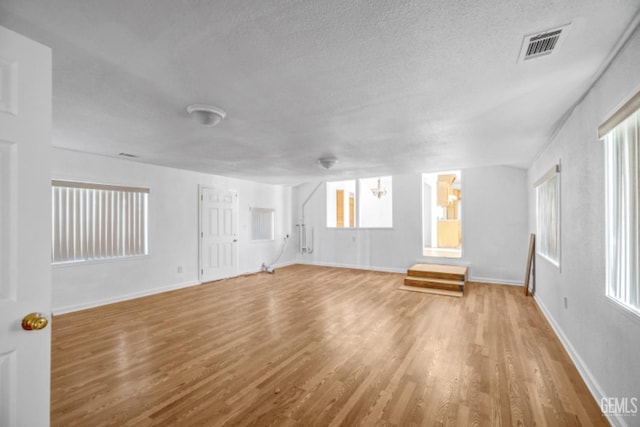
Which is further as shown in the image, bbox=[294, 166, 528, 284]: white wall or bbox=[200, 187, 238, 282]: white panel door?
bbox=[200, 187, 238, 282]: white panel door

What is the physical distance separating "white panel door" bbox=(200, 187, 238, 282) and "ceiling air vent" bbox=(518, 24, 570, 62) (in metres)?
5.90

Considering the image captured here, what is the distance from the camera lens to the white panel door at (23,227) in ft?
3.65

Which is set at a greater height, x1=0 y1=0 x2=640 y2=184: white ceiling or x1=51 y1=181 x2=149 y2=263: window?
x1=0 y1=0 x2=640 y2=184: white ceiling

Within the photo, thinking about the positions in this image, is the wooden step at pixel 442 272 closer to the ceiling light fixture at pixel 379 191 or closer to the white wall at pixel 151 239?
the ceiling light fixture at pixel 379 191

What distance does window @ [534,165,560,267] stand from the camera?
343cm

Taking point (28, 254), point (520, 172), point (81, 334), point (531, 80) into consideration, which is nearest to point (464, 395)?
point (531, 80)

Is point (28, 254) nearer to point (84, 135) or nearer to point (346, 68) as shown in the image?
point (346, 68)

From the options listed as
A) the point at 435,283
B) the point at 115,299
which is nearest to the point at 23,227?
the point at 115,299

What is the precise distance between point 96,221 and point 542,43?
19.4 feet

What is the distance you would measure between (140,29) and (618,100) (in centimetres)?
296

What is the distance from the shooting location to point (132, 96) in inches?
96.3

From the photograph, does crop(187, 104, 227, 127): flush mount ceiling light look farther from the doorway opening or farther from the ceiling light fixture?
the doorway opening

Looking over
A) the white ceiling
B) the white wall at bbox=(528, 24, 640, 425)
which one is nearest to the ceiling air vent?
the white ceiling

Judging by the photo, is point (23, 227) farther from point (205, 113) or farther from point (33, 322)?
point (205, 113)
